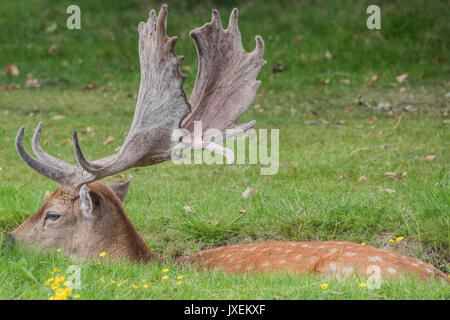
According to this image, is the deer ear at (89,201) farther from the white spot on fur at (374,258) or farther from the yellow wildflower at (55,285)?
the white spot on fur at (374,258)

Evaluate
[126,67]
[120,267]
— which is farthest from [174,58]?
[126,67]

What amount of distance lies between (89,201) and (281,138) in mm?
5232

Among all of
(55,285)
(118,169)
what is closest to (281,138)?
(118,169)

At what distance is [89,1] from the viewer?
1565 cm

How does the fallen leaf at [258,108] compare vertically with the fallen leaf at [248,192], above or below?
above

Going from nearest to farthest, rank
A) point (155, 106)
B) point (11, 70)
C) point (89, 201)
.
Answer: point (89, 201) → point (155, 106) → point (11, 70)

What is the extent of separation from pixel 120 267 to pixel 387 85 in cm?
856

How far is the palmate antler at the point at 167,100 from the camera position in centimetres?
458

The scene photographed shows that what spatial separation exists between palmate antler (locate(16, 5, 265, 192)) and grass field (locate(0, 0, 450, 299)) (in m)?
0.64

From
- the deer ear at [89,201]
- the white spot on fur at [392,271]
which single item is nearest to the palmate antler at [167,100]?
the deer ear at [89,201]

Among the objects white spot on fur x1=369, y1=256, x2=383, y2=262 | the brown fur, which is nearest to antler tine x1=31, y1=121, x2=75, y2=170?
the brown fur

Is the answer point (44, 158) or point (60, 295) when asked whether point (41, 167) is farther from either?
point (60, 295)

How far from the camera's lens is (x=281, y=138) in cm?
939

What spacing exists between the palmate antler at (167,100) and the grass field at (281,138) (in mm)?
644
